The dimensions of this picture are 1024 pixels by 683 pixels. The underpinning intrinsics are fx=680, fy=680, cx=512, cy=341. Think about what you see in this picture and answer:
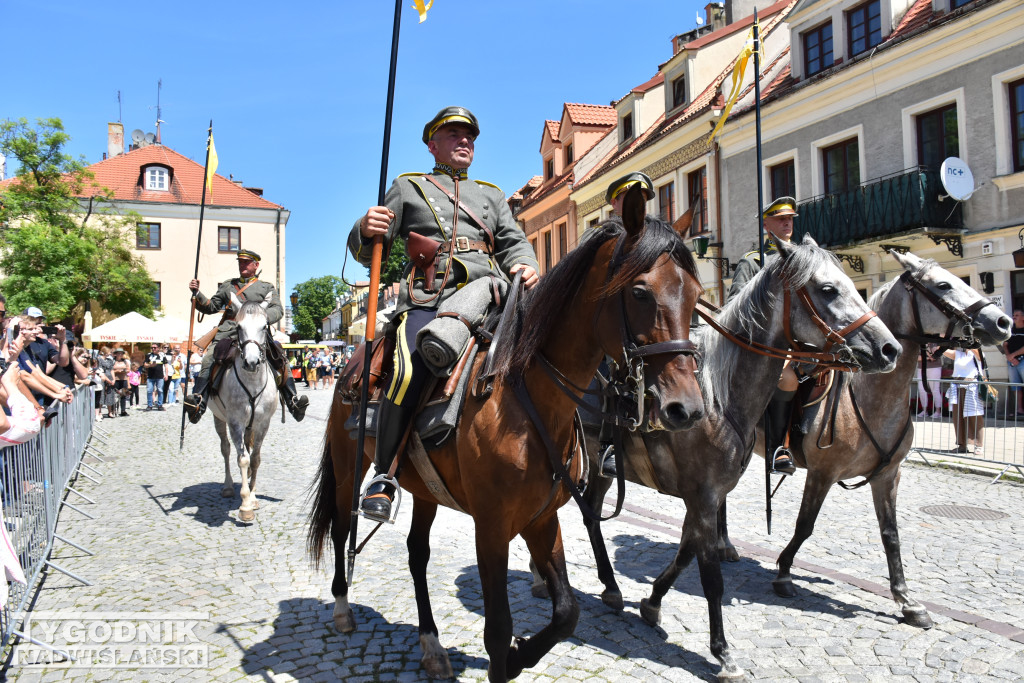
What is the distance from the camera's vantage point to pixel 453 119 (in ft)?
11.8

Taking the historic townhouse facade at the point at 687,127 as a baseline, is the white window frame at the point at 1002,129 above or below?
below

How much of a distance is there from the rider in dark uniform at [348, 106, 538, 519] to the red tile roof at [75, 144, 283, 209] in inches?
1538

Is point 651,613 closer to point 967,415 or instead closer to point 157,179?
point 967,415

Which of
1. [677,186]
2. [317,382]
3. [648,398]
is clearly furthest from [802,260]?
[317,382]

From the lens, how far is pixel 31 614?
4344mm

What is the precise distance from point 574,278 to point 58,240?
29063mm

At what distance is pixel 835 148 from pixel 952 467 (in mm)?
10682

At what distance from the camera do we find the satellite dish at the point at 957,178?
44.6ft

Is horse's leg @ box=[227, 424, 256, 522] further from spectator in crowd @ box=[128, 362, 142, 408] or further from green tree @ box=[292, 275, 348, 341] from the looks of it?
green tree @ box=[292, 275, 348, 341]

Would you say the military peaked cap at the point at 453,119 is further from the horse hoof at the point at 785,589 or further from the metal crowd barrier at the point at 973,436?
the metal crowd barrier at the point at 973,436

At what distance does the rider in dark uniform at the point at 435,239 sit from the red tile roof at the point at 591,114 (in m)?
28.2

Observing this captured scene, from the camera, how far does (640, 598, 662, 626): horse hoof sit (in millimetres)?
4203

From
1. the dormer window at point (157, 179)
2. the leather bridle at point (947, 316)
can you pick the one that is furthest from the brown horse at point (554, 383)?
the dormer window at point (157, 179)

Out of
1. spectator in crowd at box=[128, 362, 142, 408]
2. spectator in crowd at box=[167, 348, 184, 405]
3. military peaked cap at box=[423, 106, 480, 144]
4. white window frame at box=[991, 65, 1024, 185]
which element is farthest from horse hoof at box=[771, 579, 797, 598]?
spectator in crowd at box=[167, 348, 184, 405]
